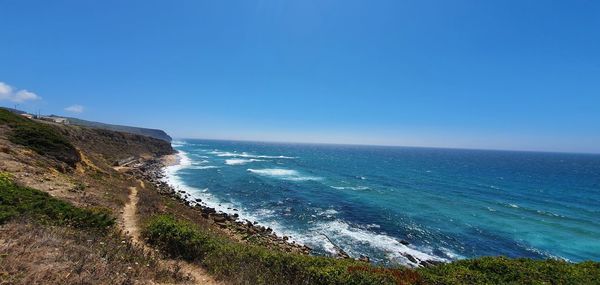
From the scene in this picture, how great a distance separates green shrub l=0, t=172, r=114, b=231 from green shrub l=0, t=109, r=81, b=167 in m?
17.6

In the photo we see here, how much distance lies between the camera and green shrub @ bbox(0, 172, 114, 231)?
38.8 ft

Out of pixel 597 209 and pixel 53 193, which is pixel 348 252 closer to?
pixel 53 193

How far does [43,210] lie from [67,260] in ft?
22.4

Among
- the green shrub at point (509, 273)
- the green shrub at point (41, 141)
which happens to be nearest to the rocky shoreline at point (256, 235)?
the green shrub at point (509, 273)

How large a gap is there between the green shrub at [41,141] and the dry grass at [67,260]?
82.3 feet

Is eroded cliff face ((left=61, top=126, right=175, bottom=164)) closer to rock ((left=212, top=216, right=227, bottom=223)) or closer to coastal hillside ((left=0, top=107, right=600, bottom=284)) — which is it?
rock ((left=212, top=216, right=227, bottom=223))

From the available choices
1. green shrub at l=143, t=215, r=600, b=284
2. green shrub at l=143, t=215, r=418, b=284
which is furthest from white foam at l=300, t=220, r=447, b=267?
green shrub at l=143, t=215, r=418, b=284

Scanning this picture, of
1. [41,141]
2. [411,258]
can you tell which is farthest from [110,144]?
[411,258]

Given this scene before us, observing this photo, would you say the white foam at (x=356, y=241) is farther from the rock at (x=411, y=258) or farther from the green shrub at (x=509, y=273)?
the green shrub at (x=509, y=273)

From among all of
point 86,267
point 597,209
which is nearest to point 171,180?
point 86,267

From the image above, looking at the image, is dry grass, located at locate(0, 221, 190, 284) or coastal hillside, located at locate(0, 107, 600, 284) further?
coastal hillside, located at locate(0, 107, 600, 284)

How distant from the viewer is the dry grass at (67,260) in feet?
23.2

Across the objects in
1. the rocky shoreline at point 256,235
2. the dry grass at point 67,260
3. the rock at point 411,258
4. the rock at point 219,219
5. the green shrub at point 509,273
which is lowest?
the rock at point 411,258

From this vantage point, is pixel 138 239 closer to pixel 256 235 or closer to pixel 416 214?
pixel 256 235
